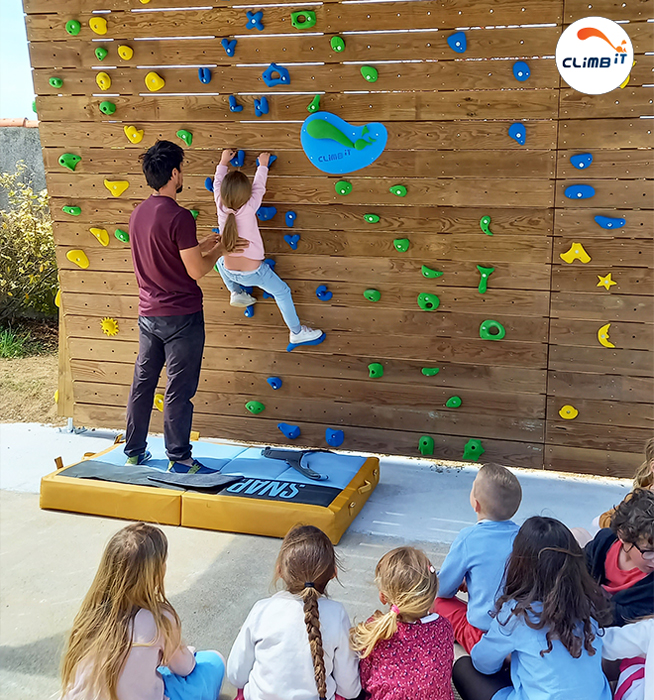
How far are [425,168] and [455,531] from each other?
208 centimetres

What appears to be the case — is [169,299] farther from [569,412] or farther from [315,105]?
[569,412]

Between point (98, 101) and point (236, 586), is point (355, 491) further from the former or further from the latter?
point (98, 101)

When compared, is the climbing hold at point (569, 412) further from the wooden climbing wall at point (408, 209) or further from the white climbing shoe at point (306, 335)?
the white climbing shoe at point (306, 335)

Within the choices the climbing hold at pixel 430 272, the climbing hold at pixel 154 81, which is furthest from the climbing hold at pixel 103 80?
the climbing hold at pixel 430 272

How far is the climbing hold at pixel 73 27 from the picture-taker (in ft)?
15.6

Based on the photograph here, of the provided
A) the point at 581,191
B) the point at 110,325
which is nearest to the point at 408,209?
the point at 581,191

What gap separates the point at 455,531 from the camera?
385 cm

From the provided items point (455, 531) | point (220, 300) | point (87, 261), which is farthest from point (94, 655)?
point (87, 261)

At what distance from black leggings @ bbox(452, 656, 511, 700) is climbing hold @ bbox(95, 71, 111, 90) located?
4.07 m

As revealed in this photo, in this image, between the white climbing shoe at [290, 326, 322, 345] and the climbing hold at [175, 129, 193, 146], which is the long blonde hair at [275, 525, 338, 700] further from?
the climbing hold at [175, 129, 193, 146]

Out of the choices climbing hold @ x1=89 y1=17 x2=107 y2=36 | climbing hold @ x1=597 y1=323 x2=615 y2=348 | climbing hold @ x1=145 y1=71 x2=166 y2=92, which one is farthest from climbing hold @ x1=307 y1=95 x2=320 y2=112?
climbing hold @ x1=597 y1=323 x2=615 y2=348

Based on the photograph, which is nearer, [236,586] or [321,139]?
[236,586]

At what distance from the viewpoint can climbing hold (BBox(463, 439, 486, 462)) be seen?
181 inches

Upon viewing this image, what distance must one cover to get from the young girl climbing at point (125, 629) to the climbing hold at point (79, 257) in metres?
3.30
